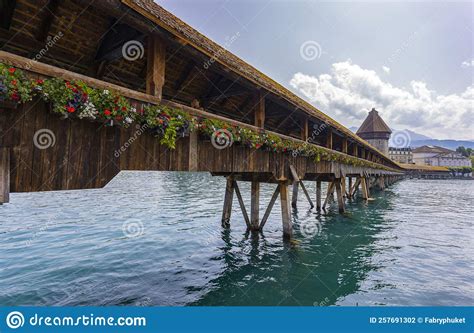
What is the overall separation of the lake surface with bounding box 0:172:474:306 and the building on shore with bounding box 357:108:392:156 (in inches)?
1856

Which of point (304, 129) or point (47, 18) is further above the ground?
point (47, 18)

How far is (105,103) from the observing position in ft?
12.7

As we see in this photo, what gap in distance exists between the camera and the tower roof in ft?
184

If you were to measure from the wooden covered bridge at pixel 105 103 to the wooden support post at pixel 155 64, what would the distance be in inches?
0.7

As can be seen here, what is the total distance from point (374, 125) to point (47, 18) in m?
61.9

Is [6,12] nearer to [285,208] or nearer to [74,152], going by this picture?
[74,152]

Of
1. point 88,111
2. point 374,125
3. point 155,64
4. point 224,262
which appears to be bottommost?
point 224,262

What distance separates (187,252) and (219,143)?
4.40 metres

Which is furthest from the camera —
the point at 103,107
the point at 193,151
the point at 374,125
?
the point at 374,125

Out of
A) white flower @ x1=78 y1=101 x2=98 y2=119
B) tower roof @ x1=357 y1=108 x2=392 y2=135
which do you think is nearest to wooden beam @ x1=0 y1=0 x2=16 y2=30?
white flower @ x1=78 y1=101 x2=98 y2=119

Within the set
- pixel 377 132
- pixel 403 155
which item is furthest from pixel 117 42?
pixel 403 155

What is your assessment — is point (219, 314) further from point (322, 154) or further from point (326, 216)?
point (326, 216)

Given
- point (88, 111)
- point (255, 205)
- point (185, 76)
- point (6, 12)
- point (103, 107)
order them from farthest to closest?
point (255, 205), point (185, 76), point (6, 12), point (103, 107), point (88, 111)

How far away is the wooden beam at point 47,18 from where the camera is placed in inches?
198
